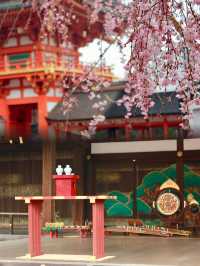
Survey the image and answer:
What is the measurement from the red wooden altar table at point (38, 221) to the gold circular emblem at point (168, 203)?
12.8ft

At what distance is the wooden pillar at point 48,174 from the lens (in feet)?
47.0

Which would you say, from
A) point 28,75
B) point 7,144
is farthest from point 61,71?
point 7,144

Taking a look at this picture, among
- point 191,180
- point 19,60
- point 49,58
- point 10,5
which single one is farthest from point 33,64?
point 191,180

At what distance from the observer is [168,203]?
13391 millimetres

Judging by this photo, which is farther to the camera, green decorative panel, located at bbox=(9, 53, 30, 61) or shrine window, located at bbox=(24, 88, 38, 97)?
shrine window, located at bbox=(24, 88, 38, 97)

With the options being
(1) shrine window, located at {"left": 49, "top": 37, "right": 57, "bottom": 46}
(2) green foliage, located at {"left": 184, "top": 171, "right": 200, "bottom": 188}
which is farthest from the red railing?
(2) green foliage, located at {"left": 184, "top": 171, "right": 200, "bottom": 188}

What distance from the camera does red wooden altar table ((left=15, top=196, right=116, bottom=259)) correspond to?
935cm

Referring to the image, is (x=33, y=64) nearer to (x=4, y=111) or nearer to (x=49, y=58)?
(x=49, y=58)

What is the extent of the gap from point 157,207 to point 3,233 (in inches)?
152

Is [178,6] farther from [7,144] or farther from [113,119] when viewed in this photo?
[113,119]

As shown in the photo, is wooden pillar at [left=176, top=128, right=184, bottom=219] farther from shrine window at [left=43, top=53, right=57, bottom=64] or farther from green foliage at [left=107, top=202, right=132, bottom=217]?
shrine window at [left=43, top=53, right=57, bottom=64]

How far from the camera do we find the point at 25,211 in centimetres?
1500

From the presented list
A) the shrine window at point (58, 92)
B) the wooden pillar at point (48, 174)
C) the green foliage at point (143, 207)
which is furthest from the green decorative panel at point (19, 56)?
the green foliage at point (143, 207)

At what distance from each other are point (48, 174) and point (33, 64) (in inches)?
518
